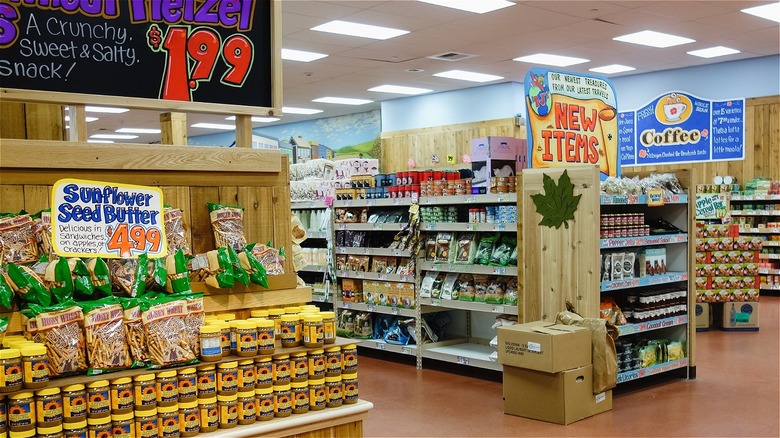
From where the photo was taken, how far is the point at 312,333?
2.64 meters

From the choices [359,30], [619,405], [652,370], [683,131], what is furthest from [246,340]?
[683,131]

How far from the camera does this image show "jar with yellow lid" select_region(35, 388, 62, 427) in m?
2.16

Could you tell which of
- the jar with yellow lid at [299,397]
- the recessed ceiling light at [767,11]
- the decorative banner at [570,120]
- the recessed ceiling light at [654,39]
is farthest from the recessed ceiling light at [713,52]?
the jar with yellow lid at [299,397]

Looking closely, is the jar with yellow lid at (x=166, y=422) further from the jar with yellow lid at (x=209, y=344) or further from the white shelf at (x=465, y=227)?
the white shelf at (x=465, y=227)

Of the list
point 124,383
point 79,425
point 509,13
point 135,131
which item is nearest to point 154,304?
point 124,383

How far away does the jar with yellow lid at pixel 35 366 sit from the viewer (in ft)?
7.04

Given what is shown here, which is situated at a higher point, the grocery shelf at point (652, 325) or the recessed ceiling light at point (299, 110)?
the recessed ceiling light at point (299, 110)

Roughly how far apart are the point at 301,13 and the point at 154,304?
6.96 meters

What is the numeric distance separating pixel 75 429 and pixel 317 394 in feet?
2.57

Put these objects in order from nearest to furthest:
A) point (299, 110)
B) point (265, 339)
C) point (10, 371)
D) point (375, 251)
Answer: point (10, 371)
point (265, 339)
point (375, 251)
point (299, 110)

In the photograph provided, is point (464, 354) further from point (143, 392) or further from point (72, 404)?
point (72, 404)

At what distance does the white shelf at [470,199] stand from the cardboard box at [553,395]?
141cm

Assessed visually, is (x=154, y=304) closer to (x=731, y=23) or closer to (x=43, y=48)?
(x=43, y=48)

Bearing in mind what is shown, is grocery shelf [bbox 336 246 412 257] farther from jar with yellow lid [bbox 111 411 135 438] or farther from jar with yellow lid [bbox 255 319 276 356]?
jar with yellow lid [bbox 111 411 135 438]
